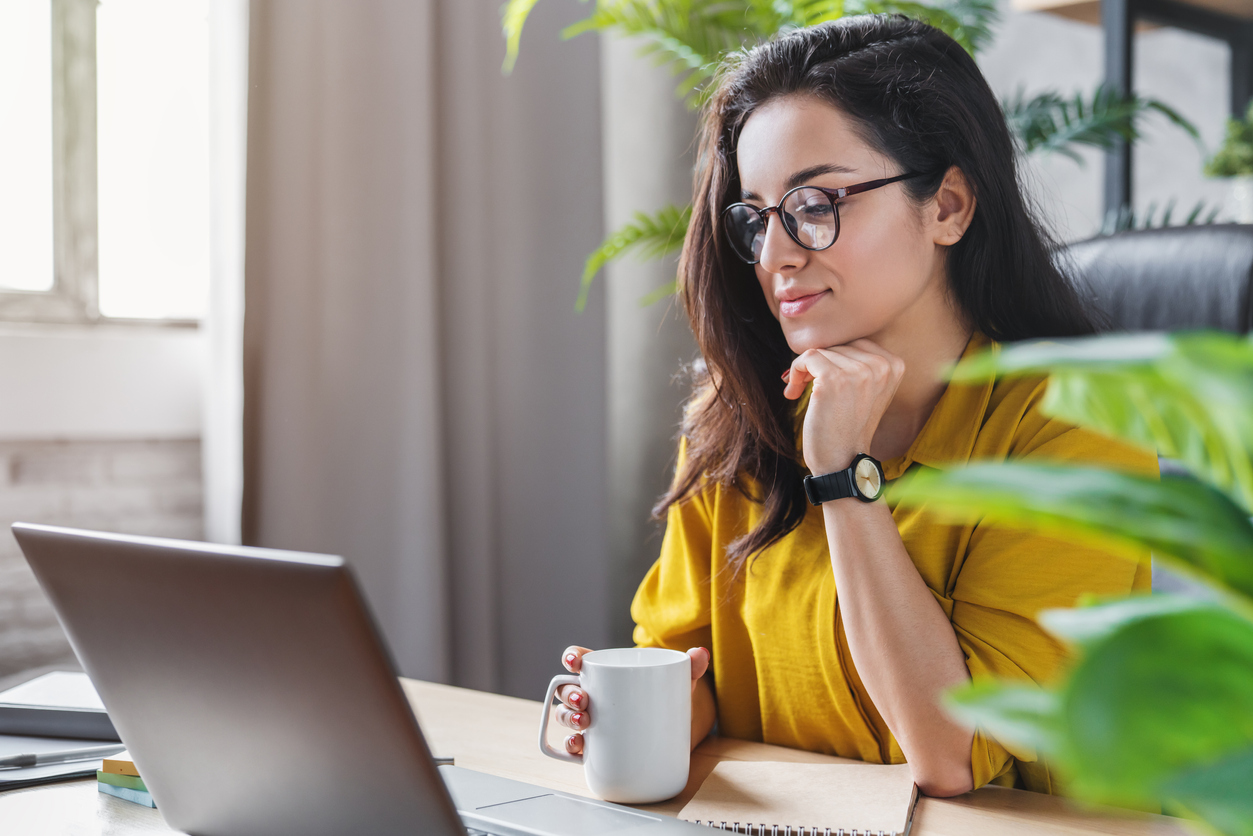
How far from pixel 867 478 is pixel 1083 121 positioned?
122 centimetres

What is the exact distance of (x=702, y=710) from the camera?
108cm

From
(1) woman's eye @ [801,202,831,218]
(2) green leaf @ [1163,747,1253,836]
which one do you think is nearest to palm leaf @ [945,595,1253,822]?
(2) green leaf @ [1163,747,1253,836]

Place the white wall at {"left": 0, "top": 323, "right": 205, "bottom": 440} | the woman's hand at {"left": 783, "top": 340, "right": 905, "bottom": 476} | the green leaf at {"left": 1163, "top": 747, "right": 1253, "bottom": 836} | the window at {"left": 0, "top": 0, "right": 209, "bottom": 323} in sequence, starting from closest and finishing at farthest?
the green leaf at {"left": 1163, "top": 747, "right": 1253, "bottom": 836} < the woman's hand at {"left": 783, "top": 340, "right": 905, "bottom": 476} < the white wall at {"left": 0, "top": 323, "right": 205, "bottom": 440} < the window at {"left": 0, "top": 0, "right": 209, "bottom": 323}

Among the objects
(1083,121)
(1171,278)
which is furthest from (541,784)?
(1083,121)

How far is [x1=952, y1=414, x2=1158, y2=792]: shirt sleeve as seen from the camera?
938 mm

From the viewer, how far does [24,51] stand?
1.72 m

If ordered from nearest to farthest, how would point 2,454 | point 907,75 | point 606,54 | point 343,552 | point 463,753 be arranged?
point 463,753, point 907,75, point 2,454, point 343,552, point 606,54

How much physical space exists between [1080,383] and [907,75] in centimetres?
97

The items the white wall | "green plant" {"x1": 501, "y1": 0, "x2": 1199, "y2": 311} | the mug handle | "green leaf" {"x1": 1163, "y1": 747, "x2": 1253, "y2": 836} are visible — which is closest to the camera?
"green leaf" {"x1": 1163, "y1": 747, "x2": 1253, "y2": 836}

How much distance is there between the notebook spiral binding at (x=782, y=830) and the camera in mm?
714

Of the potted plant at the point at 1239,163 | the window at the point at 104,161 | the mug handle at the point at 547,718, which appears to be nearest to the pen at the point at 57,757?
the mug handle at the point at 547,718

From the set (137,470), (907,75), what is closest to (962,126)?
(907,75)

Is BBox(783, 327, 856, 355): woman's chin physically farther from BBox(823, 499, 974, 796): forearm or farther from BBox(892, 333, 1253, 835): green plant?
BBox(892, 333, 1253, 835): green plant

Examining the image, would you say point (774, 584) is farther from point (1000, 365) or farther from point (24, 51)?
point (24, 51)
